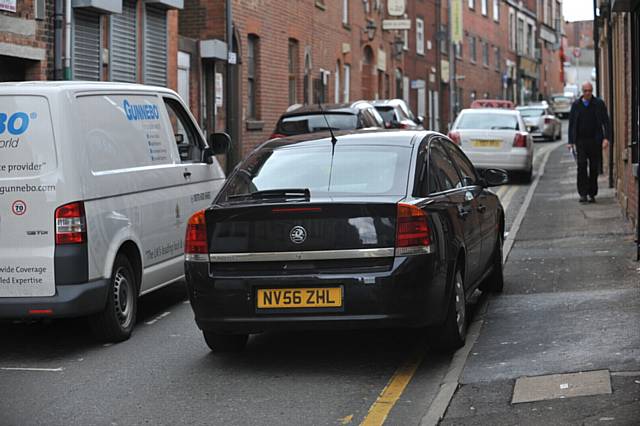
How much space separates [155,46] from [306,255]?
14804mm

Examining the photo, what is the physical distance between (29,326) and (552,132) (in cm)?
4081

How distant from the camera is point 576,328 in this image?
8445mm

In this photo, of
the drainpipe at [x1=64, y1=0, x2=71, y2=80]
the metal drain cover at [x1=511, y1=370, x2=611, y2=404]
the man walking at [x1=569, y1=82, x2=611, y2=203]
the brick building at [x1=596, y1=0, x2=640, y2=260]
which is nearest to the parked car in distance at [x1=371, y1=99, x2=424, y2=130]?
the brick building at [x1=596, y1=0, x2=640, y2=260]

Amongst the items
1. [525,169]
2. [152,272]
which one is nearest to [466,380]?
[152,272]

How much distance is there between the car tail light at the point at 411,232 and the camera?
7.39 meters

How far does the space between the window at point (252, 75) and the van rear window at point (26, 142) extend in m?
19.4

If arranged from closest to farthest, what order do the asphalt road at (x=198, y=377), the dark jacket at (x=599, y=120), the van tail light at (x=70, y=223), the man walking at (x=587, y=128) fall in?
the asphalt road at (x=198, y=377) < the van tail light at (x=70, y=223) < the dark jacket at (x=599, y=120) < the man walking at (x=587, y=128)

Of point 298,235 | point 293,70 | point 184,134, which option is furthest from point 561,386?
point 293,70

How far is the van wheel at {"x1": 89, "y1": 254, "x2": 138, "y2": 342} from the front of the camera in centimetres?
864

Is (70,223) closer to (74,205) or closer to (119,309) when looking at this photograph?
(74,205)

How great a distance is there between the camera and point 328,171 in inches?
319

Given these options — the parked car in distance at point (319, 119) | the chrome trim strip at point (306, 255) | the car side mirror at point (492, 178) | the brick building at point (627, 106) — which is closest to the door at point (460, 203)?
the car side mirror at point (492, 178)

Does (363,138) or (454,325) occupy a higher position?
(363,138)

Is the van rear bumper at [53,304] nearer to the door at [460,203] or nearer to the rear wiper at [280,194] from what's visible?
the rear wiper at [280,194]
